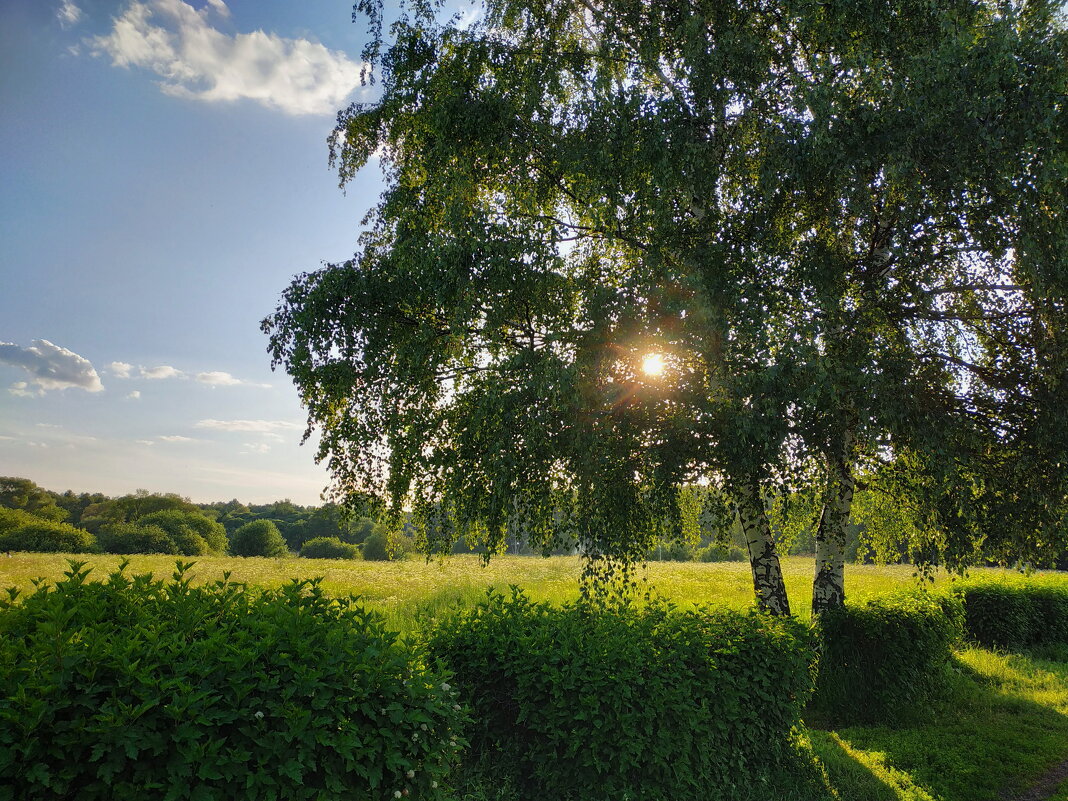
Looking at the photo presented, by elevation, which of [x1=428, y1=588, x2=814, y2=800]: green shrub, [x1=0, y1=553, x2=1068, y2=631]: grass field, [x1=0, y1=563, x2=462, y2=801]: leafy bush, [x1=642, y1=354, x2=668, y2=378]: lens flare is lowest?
[x1=0, y1=553, x2=1068, y2=631]: grass field

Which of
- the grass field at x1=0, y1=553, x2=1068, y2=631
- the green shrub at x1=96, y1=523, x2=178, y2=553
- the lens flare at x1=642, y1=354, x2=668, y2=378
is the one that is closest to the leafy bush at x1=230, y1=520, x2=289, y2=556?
the green shrub at x1=96, y1=523, x2=178, y2=553

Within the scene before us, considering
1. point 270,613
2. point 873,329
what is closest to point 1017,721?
point 873,329

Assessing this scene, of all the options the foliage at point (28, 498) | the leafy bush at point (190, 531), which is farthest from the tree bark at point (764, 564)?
the foliage at point (28, 498)

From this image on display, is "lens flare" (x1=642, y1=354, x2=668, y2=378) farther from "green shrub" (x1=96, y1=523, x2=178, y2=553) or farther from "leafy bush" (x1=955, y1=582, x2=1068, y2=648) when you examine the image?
"green shrub" (x1=96, y1=523, x2=178, y2=553)

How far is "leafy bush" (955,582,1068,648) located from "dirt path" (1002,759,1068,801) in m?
8.88

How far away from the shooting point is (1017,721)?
10797 mm

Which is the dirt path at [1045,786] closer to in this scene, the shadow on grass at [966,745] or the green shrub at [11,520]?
the shadow on grass at [966,745]

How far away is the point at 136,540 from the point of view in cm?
6931

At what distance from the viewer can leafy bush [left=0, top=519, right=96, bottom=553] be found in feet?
177

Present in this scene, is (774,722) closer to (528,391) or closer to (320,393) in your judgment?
(528,391)

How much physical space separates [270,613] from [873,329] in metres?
8.79

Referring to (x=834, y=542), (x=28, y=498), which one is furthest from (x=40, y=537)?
(x=834, y=542)

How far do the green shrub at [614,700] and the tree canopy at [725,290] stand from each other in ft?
8.85

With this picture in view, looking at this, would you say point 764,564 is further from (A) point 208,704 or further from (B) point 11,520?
(B) point 11,520
